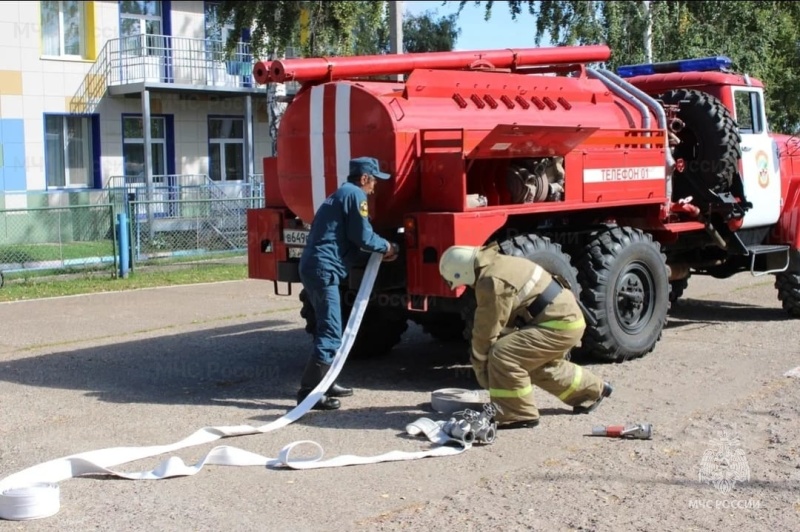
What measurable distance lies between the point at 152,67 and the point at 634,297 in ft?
59.5

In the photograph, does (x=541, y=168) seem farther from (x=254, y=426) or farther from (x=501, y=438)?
(x=254, y=426)

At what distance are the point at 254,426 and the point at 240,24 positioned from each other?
14.4 m

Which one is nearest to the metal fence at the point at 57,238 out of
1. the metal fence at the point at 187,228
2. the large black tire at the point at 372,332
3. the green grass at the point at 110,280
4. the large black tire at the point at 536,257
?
the green grass at the point at 110,280

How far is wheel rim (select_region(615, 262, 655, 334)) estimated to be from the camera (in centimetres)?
899

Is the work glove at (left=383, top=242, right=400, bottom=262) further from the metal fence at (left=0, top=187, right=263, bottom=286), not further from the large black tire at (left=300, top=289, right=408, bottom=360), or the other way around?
the metal fence at (left=0, top=187, right=263, bottom=286)

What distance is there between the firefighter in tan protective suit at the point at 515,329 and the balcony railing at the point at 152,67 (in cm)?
1787

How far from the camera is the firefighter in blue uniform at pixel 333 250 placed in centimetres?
752

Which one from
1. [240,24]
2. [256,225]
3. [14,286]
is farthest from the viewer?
[240,24]

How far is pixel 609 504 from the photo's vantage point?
544 centimetres

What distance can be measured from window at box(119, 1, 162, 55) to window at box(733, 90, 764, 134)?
16527 mm

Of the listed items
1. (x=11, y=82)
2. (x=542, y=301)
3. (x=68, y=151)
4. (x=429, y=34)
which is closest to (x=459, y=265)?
(x=542, y=301)

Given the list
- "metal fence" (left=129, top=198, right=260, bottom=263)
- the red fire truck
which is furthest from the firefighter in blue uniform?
"metal fence" (left=129, top=198, right=260, bottom=263)

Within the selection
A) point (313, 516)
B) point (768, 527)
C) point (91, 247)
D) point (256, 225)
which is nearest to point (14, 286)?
point (91, 247)

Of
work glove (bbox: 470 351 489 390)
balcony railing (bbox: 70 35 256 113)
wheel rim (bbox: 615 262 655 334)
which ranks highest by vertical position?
balcony railing (bbox: 70 35 256 113)
